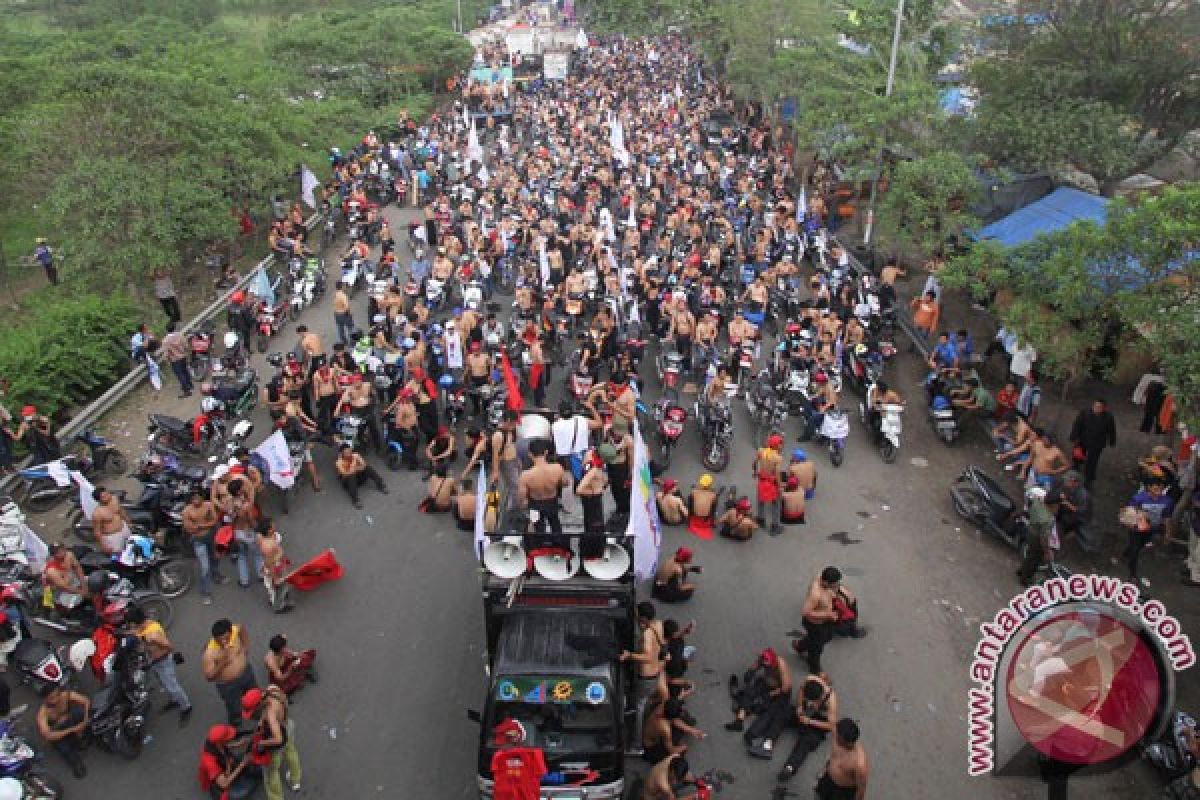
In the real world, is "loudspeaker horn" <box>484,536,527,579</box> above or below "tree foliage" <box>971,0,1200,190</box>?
below

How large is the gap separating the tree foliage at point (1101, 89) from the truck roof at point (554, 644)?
14.8m

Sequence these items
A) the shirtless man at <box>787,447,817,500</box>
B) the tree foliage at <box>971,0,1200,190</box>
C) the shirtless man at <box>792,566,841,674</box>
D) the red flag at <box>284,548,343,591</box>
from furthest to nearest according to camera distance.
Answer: the tree foliage at <box>971,0,1200,190</box> → the shirtless man at <box>787,447,817,500</box> → the red flag at <box>284,548,343,591</box> → the shirtless man at <box>792,566,841,674</box>

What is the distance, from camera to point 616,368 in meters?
13.5

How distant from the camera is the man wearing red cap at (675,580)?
989 cm

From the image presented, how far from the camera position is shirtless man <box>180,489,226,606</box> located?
9.97 m

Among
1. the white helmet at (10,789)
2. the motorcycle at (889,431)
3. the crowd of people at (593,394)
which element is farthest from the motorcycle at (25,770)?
the motorcycle at (889,431)

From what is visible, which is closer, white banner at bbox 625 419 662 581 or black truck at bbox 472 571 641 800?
black truck at bbox 472 571 641 800

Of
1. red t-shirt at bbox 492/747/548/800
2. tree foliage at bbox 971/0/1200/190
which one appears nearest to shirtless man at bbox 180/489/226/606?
red t-shirt at bbox 492/747/548/800

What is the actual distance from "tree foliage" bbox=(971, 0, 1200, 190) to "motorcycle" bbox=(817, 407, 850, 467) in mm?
8258

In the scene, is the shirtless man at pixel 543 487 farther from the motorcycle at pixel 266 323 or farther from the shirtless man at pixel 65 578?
the motorcycle at pixel 266 323

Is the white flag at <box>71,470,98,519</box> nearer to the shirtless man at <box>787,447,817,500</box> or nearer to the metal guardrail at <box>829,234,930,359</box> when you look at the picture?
the shirtless man at <box>787,447,817,500</box>

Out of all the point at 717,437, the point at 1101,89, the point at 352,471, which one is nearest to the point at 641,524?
the point at 717,437

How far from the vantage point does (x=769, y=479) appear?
11.3m

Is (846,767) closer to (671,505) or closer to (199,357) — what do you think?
(671,505)
